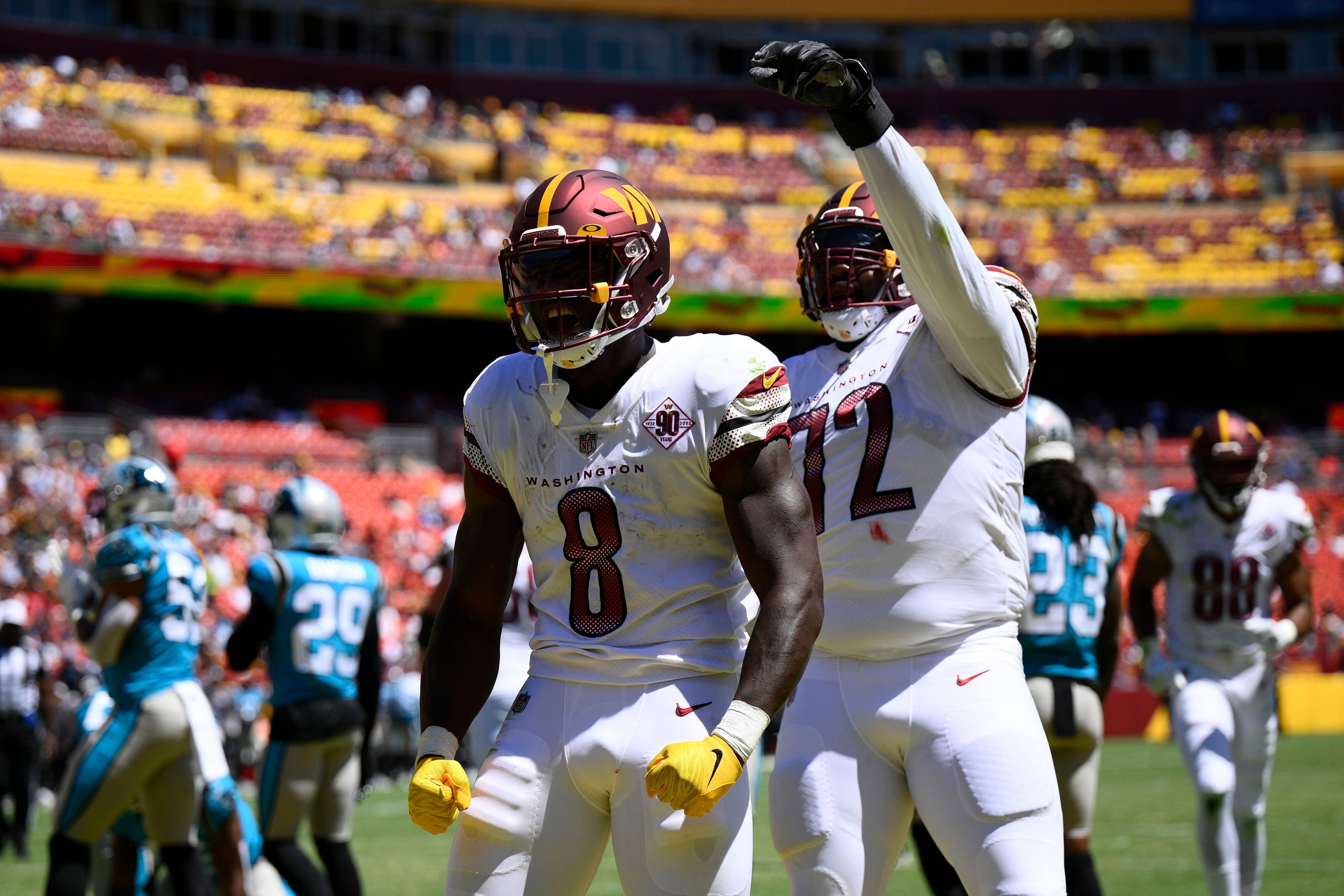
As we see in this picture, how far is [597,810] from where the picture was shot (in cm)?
284

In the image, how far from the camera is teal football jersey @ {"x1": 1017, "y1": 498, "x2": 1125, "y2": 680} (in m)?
5.31

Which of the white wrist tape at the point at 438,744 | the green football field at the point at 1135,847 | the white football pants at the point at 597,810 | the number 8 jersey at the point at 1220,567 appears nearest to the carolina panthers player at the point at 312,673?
the green football field at the point at 1135,847

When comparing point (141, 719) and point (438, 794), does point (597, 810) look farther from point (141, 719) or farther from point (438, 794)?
point (141, 719)

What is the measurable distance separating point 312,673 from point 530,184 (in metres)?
25.8

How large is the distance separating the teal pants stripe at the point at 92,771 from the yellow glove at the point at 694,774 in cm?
325

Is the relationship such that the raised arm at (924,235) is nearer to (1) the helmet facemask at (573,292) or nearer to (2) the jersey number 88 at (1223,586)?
(1) the helmet facemask at (573,292)

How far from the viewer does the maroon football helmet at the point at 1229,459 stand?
6188 millimetres

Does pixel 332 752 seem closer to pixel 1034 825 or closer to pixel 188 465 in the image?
pixel 1034 825

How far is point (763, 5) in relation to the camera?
3738 cm

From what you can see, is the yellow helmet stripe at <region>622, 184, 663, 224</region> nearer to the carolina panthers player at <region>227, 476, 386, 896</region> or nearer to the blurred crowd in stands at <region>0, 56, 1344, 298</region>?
the carolina panthers player at <region>227, 476, 386, 896</region>

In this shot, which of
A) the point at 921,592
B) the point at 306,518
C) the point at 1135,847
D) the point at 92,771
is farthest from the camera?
the point at 1135,847

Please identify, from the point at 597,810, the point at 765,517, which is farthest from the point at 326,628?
the point at 765,517

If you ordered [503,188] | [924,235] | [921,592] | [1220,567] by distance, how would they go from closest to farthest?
1. [924,235]
2. [921,592]
3. [1220,567]
4. [503,188]

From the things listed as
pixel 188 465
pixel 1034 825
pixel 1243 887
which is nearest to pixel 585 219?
pixel 1034 825
